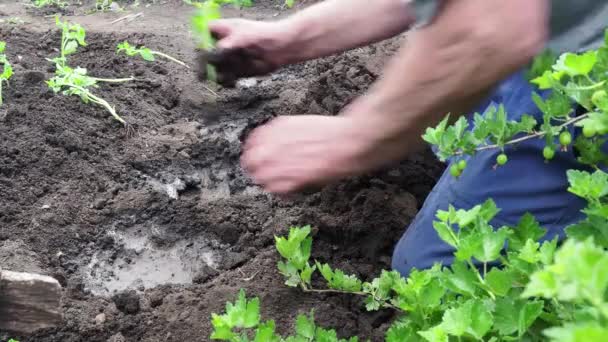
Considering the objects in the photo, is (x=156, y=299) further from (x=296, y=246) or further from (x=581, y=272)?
(x=581, y=272)

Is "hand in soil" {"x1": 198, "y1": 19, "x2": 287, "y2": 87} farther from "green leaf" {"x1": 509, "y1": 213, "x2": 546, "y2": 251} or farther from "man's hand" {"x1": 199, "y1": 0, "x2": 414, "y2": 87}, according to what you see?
"green leaf" {"x1": 509, "y1": 213, "x2": 546, "y2": 251}

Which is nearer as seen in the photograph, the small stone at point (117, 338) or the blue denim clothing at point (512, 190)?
the blue denim clothing at point (512, 190)

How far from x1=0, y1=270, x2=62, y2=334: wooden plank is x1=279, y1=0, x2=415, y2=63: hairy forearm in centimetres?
116

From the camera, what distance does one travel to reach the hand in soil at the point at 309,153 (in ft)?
5.16

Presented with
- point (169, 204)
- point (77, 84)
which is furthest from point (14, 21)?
point (169, 204)

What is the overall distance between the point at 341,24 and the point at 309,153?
2.99 ft

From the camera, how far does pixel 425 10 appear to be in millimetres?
1488

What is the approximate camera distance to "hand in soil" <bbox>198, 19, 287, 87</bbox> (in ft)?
7.70

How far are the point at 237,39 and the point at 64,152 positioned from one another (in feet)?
3.73

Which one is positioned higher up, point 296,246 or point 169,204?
point 296,246

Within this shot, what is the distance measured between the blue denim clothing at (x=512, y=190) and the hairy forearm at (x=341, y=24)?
44 cm

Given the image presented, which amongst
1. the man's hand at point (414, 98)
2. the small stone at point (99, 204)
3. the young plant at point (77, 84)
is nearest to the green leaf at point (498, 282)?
the man's hand at point (414, 98)

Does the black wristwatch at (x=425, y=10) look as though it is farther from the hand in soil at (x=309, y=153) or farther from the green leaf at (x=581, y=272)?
the green leaf at (x=581, y=272)

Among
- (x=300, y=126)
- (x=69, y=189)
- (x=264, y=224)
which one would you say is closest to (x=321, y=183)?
(x=300, y=126)
